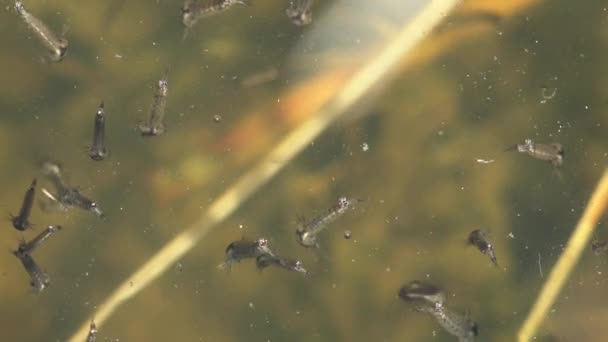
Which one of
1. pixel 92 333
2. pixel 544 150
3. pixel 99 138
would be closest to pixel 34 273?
pixel 92 333

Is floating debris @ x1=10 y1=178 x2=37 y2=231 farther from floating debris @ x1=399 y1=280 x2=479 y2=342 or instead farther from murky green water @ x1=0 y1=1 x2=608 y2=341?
floating debris @ x1=399 y1=280 x2=479 y2=342

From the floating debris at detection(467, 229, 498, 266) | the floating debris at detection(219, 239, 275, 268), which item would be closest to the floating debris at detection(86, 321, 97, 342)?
the floating debris at detection(219, 239, 275, 268)

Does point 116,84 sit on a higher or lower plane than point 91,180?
higher

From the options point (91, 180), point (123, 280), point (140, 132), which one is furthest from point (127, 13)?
point (123, 280)

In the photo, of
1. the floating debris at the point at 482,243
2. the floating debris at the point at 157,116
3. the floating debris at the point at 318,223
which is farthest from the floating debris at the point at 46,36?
the floating debris at the point at 482,243

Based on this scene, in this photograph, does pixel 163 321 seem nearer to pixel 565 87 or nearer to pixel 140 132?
pixel 140 132

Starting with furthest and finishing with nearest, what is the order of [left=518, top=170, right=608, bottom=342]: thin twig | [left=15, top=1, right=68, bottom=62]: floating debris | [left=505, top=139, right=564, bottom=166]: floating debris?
[left=518, top=170, right=608, bottom=342]: thin twig
[left=505, top=139, right=564, bottom=166]: floating debris
[left=15, top=1, right=68, bottom=62]: floating debris
